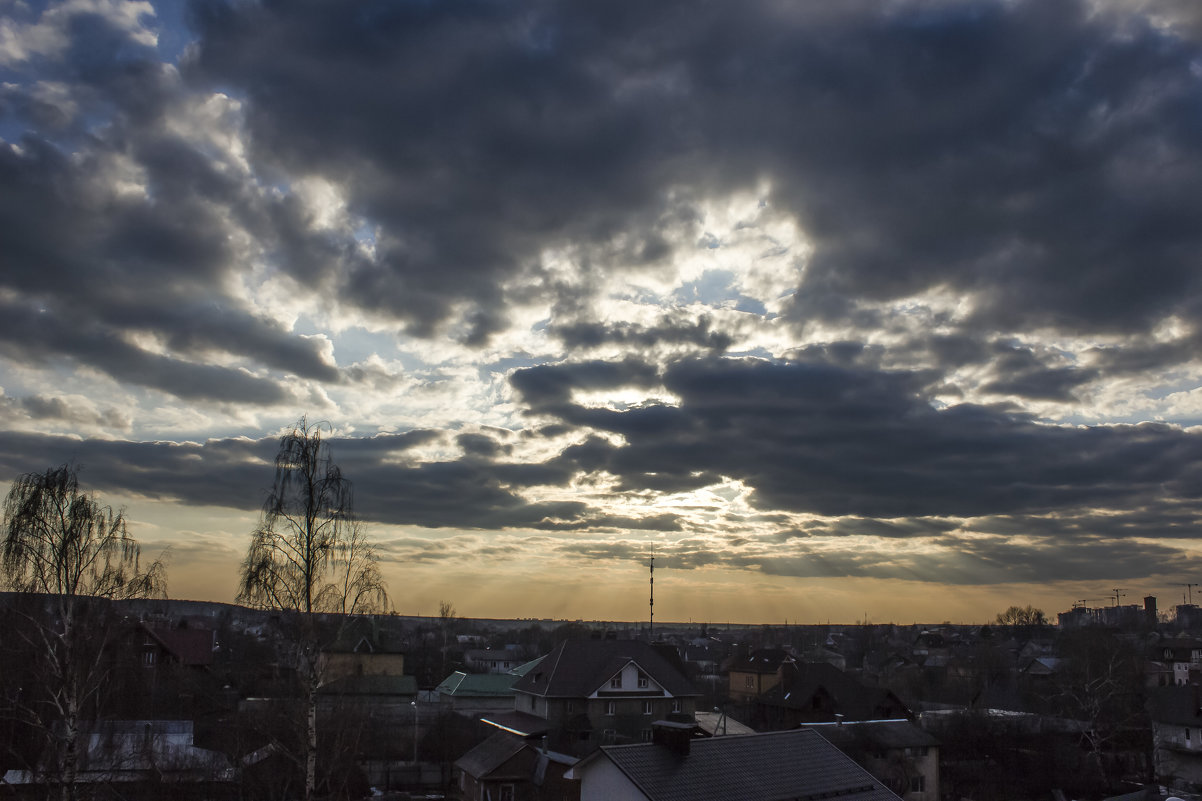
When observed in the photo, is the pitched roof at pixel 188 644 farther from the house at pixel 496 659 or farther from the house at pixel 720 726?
the house at pixel 496 659

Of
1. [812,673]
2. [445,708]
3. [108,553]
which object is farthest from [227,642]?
[108,553]

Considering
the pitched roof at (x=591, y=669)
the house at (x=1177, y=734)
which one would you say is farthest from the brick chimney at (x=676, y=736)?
the house at (x=1177, y=734)

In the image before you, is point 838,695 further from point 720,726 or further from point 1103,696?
point 1103,696

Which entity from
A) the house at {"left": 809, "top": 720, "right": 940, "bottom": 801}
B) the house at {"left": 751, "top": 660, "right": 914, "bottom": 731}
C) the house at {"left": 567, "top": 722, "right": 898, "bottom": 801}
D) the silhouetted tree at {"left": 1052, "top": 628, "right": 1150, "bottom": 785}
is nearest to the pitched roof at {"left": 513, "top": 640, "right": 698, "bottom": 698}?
the house at {"left": 751, "top": 660, "right": 914, "bottom": 731}

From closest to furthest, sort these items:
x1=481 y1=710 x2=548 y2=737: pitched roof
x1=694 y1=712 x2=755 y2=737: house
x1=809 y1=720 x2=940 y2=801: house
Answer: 1. x1=809 y1=720 x2=940 y2=801: house
2. x1=481 y1=710 x2=548 y2=737: pitched roof
3. x1=694 y1=712 x2=755 y2=737: house

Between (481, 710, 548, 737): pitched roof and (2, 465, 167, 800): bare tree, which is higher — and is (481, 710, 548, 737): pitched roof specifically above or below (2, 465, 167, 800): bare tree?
below

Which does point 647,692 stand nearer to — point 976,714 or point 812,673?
point 812,673

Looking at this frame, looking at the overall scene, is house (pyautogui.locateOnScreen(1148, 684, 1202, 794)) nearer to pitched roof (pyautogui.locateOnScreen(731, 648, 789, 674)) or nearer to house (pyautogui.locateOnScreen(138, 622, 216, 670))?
pitched roof (pyautogui.locateOnScreen(731, 648, 789, 674))

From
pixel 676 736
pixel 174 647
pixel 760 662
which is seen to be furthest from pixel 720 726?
pixel 174 647
